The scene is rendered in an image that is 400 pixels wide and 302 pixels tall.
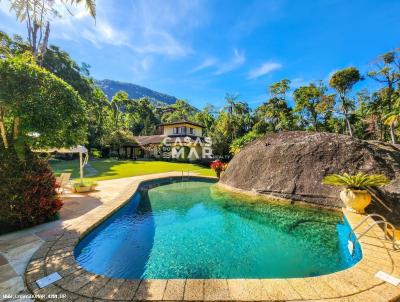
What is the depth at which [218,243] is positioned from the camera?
629 cm

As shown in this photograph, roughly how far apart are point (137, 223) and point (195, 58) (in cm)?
1657

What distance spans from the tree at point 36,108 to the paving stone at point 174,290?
5.09 meters

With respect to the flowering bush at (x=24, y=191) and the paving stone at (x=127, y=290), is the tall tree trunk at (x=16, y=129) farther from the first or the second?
the paving stone at (x=127, y=290)

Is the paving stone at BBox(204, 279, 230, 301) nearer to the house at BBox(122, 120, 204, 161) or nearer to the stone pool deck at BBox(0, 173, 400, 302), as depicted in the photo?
the stone pool deck at BBox(0, 173, 400, 302)

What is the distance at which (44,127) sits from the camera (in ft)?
17.4

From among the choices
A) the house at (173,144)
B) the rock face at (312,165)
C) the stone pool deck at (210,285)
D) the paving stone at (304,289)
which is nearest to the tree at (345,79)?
the rock face at (312,165)

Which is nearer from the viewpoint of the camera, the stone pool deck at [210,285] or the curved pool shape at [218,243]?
the stone pool deck at [210,285]

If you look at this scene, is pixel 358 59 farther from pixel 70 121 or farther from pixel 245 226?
pixel 70 121

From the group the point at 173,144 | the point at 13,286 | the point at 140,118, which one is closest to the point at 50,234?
the point at 13,286

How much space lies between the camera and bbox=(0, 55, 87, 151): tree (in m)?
4.98

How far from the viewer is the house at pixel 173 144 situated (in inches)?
1337

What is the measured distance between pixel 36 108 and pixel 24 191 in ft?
8.68

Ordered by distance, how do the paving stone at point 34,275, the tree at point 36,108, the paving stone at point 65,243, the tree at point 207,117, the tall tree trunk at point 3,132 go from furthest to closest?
the tree at point 207,117 → the tall tree trunk at point 3,132 → the tree at point 36,108 → the paving stone at point 65,243 → the paving stone at point 34,275

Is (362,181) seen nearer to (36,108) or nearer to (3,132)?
(36,108)
